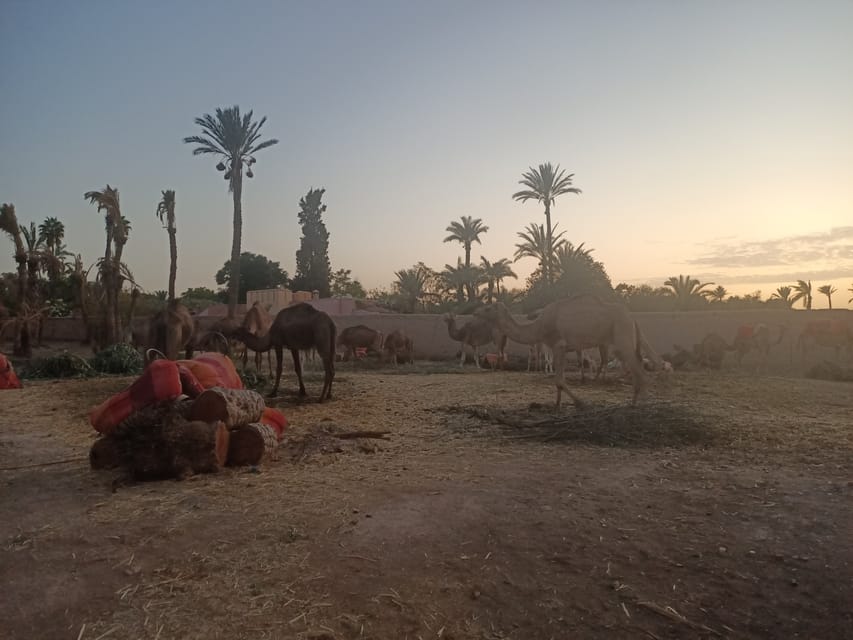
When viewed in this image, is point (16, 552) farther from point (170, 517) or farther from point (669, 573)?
point (669, 573)

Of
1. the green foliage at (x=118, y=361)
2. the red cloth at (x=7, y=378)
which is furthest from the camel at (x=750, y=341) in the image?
the red cloth at (x=7, y=378)

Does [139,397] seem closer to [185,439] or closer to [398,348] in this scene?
[185,439]

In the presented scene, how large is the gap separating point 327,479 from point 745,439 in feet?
15.3

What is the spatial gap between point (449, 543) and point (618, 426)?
13.5ft

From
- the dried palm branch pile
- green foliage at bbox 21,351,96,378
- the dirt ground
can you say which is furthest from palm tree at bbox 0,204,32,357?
the dried palm branch pile

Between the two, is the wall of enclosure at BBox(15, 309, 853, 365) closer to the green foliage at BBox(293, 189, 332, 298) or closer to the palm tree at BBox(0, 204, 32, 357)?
the palm tree at BBox(0, 204, 32, 357)

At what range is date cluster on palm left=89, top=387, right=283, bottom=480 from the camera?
17.3 feet

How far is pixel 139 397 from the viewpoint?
18.4 ft

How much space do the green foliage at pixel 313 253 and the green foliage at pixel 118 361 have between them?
→ 138 ft

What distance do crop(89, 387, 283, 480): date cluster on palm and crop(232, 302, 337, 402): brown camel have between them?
4.54 metres

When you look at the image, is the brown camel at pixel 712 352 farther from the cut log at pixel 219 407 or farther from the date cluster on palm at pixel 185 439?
the cut log at pixel 219 407

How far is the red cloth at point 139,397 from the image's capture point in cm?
555

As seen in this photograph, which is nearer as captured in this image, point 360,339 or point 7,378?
point 7,378

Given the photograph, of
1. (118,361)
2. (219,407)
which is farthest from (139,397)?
(118,361)
